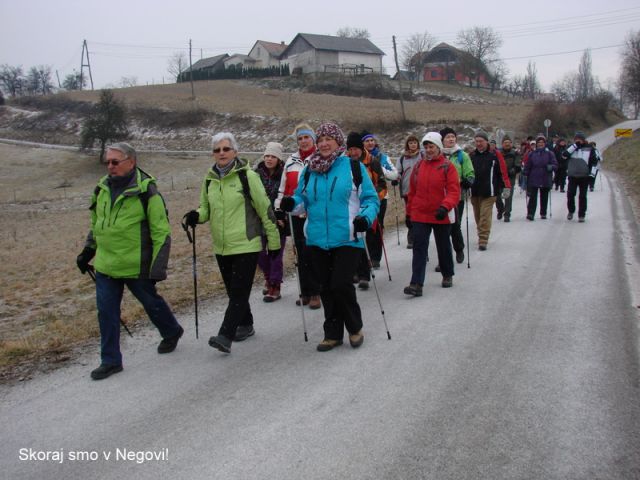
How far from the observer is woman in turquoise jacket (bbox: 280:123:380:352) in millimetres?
5512

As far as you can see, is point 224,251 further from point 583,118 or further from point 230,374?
point 583,118

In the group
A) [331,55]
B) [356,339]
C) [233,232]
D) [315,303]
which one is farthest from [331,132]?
[331,55]

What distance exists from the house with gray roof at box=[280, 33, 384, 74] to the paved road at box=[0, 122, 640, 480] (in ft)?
307

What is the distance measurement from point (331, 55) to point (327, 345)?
9752cm

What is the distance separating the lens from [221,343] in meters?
5.46

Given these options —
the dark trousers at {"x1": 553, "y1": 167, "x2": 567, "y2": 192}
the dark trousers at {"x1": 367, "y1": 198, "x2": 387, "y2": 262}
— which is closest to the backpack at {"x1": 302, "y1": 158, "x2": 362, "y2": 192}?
the dark trousers at {"x1": 367, "y1": 198, "x2": 387, "y2": 262}

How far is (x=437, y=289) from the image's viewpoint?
788 cm

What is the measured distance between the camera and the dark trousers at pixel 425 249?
7586 mm

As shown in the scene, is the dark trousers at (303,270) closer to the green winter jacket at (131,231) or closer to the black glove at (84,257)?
the green winter jacket at (131,231)

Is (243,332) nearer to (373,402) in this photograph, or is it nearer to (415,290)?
(373,402)

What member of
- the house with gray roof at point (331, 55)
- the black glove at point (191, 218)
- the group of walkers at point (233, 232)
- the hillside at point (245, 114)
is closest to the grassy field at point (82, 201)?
the hillside at point (245, 114)

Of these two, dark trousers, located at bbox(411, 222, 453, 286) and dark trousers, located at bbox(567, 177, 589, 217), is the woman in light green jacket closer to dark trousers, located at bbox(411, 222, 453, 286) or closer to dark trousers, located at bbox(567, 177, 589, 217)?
dark trousers, located at bbox(411, 222, 453, 286)

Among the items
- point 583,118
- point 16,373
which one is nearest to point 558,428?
point 16,373

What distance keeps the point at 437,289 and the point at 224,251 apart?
3.40 metres
